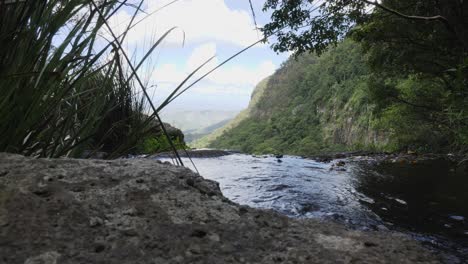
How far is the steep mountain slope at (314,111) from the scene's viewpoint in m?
50.1

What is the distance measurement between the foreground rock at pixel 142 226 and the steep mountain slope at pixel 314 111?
39849 mm

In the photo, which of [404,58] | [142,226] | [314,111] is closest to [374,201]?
[142,226]

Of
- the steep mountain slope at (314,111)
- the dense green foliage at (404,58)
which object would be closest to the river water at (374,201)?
the dense green foliage at (404,58)

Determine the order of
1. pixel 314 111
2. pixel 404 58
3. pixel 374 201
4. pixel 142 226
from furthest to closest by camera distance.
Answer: pixel 314 111 → pixel 404 58 → pixel 374 201 → pixel 142 226

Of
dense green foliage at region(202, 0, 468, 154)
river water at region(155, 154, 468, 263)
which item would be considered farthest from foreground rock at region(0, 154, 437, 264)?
river water at region(155, 154, 468, 263)

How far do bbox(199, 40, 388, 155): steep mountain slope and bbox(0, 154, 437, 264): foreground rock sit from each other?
3985 centimetres

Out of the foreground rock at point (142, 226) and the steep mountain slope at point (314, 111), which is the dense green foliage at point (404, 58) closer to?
the foreground rock at point (142, 226)

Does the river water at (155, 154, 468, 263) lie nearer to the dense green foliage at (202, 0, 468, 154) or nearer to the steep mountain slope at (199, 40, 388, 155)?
the dense green foliage at (202, 0, 468, 154)

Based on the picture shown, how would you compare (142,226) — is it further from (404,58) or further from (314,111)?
(314,111)

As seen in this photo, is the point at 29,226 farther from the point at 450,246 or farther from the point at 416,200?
the point at 416,200

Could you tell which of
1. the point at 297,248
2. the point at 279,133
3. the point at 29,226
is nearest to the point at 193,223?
the point at 297,248

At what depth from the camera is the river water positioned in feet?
10.9

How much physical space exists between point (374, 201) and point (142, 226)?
13.9ft

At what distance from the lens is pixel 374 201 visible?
463cm
